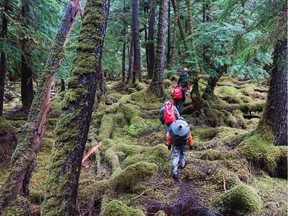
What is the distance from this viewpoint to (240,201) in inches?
219

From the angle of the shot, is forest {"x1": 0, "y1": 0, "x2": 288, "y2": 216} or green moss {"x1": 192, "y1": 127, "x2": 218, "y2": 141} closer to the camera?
forest {"x1": 0, "y1": 0, "x2": 288, "y2": 216}

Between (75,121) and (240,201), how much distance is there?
11.4ft

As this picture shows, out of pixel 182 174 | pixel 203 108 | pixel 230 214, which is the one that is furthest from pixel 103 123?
pixel 230 214

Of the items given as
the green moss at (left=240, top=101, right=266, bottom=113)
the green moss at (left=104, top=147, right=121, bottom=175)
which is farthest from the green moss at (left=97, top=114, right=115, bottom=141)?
the green moss at (left=240, top=101, right=266, bottom=113)

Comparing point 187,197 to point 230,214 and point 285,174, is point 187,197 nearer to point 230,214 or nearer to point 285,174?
point 230,214

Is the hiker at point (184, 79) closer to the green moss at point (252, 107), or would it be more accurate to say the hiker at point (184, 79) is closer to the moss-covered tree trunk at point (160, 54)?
the moss-covered tree trunk at point (160, 54)

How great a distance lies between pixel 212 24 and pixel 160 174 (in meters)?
6.45

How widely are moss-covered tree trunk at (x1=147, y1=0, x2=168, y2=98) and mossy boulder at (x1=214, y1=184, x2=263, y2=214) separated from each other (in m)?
9.05

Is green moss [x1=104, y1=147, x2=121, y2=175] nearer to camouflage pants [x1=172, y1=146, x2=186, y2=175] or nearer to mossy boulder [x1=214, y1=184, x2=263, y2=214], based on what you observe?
camouflage pants [x1=172, y1=146, x2=186, y2=175]

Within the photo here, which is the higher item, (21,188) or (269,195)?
(21,188)

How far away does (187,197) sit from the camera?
619cm

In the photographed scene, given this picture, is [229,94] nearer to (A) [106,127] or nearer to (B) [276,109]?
(A) [106,127]

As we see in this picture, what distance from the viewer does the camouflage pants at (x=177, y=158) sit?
6.78 meters

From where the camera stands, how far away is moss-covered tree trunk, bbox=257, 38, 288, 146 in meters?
7.15
